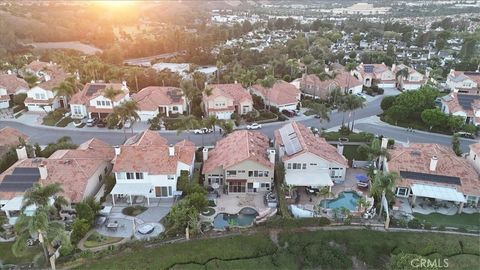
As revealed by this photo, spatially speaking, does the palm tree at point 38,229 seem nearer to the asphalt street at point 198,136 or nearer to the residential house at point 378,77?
the asphalt street at point 198,136

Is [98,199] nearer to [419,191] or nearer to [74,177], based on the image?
[74,177]

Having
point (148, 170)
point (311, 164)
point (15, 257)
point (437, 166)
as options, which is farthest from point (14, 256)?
point (437, 166)

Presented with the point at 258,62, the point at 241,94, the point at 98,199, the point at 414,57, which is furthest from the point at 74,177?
the point at 414,57

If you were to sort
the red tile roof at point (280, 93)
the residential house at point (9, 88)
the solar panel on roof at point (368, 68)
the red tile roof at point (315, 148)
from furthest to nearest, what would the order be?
the solar panel on roof at point (368, 68), the residential house at point (9, 88), the red tile roof at point (280, 93), the red tile roof at point (315, 148)

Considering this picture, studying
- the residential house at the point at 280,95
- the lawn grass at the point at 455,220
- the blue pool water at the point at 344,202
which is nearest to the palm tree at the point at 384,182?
the blue pool water at the point at 344,202

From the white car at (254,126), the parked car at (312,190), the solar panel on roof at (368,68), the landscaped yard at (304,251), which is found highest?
the solar panel on roof at (368,68)

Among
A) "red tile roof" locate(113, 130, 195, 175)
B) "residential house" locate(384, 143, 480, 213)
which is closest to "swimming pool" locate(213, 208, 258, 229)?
"red tile roof" locate(113, 130, 195, 175)
